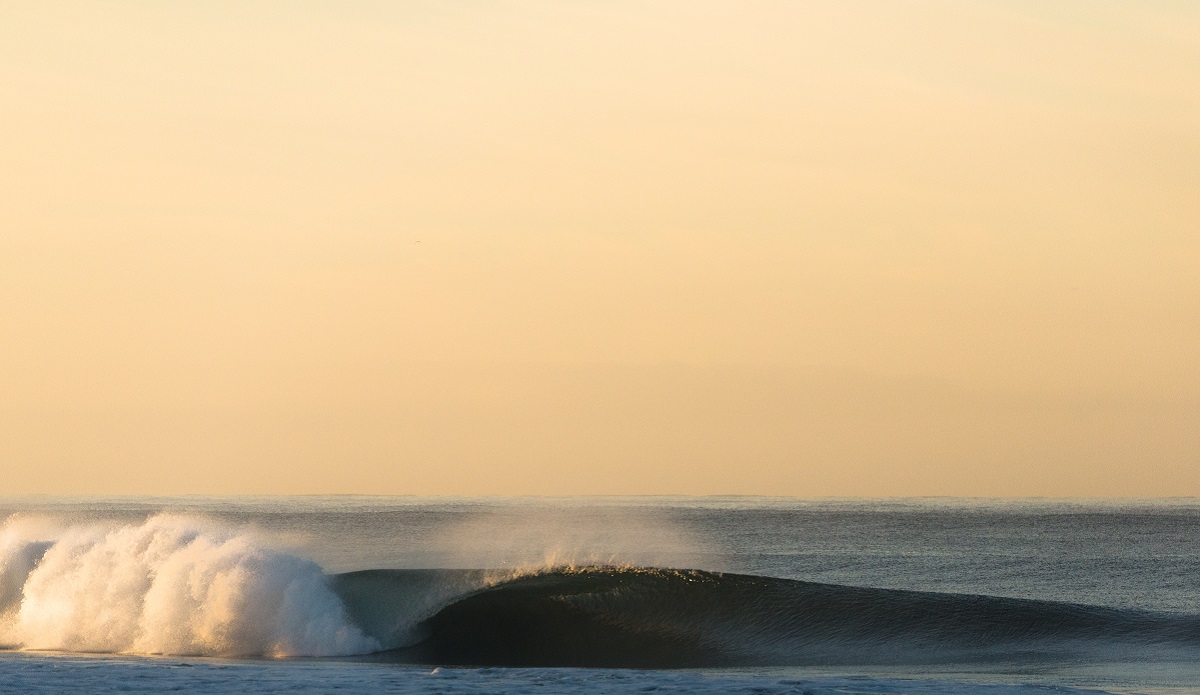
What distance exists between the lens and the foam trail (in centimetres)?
1596

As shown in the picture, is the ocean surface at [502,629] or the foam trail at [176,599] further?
the foam trail at [176,599]

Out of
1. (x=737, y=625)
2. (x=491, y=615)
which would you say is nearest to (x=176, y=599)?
(x=491, y=615)

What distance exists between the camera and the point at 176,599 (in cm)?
1648

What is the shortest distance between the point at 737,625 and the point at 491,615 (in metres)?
3.47

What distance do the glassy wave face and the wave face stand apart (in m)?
0.03

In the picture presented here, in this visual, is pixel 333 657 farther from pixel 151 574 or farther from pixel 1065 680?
pixel 1065 680

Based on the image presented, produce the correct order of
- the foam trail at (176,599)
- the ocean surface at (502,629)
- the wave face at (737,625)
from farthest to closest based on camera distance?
the wave face at (737,625), the foam trail at (176,599), the ocean surface at (502,629)

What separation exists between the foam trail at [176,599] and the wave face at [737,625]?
83 cm

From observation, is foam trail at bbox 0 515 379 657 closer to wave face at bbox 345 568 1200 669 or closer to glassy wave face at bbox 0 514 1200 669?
glassy wave face at bbox 0 514 1200 669

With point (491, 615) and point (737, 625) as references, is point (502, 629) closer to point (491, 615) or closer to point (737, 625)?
point (491, 615)

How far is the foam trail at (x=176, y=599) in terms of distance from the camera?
15961 millimetres

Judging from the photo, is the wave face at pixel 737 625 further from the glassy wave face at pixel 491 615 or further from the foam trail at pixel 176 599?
the foam trail at pixel 176 599

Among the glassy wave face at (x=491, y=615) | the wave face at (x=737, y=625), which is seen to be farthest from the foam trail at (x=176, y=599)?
the wave face at (x=737, y=625)

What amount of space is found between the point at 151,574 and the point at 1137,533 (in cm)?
4339
